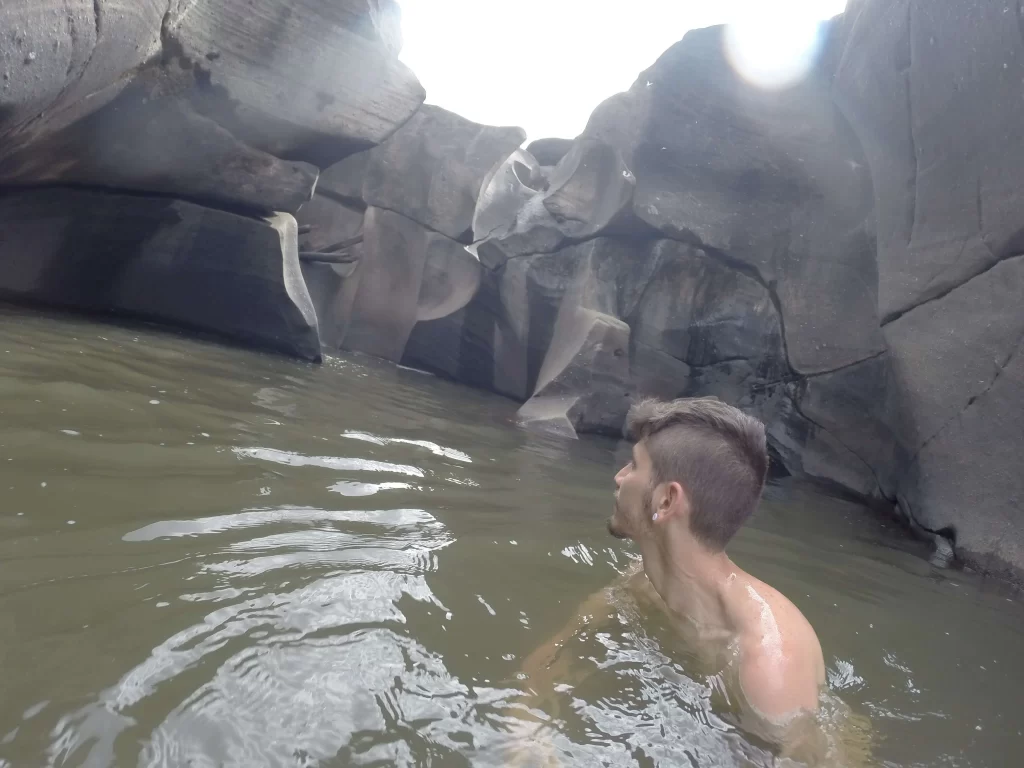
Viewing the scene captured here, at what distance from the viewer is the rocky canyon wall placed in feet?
16.9

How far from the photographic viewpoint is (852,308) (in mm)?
7148

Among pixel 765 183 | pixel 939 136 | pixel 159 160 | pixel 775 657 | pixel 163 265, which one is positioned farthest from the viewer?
pixel 765 183

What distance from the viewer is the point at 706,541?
218 cm

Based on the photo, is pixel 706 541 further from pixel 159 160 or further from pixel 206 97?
pixel 159 160

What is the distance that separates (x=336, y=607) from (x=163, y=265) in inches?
227

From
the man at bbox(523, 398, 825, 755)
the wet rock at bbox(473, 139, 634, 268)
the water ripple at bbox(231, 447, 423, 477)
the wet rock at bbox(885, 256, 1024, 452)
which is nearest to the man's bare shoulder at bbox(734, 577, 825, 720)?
the man at bbox(523, 398, 825, 755)

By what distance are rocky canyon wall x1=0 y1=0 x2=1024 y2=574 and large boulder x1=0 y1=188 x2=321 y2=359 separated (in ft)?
0.07

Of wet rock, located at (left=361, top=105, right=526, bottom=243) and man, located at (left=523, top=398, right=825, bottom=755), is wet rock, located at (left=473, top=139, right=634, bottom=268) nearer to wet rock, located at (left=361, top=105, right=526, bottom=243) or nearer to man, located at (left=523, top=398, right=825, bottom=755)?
wet rock, located at (left=361, top=105, right=526, bottom=243)

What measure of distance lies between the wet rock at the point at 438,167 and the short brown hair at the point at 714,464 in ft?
27.5

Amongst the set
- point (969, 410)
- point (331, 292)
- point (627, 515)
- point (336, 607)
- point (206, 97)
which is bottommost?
point (336, 607)

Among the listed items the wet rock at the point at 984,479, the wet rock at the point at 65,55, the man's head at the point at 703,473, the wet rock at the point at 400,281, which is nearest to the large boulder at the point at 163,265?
the wet rock at the point at 65,55

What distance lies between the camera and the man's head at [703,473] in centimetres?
215

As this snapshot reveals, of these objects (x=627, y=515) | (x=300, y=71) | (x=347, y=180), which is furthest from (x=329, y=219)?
(x=627, y=515)

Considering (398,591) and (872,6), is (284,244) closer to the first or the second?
(398,591)
